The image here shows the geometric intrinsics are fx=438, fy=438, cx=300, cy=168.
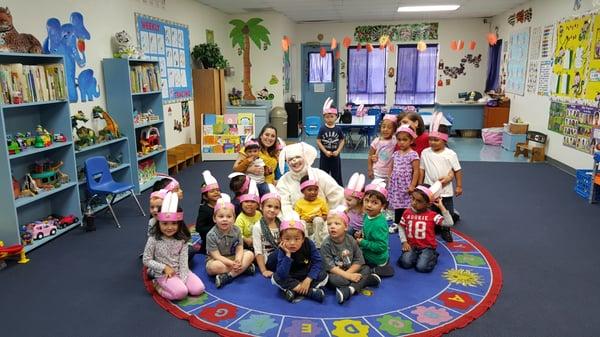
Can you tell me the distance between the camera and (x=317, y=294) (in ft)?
10.3

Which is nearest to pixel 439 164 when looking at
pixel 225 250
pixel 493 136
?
pixel 225 250

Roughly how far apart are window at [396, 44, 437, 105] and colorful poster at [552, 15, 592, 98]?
4670 mm

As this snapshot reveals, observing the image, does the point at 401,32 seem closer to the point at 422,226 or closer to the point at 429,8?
the point at 429,8

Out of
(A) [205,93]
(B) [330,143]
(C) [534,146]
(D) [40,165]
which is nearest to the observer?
(D) [40,165]

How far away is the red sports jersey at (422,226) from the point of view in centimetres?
371

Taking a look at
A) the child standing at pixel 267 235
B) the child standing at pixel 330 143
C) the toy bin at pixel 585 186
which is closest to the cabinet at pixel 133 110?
the child standing at pixel 330 143

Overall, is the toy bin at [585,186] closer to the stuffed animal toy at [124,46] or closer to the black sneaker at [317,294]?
the black sneaker at [317,294]

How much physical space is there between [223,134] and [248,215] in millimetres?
4701

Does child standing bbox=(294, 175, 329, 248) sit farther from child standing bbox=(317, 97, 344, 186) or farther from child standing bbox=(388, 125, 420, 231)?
child standing bbox=(317, 97, 344, 186)

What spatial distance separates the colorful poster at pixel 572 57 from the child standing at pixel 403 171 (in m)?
4.01

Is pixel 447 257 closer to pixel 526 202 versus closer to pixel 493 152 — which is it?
pixel 526 202

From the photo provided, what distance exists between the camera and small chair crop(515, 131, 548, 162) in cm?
797

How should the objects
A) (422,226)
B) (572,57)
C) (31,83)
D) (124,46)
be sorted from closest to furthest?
(422,226)
(31,83)
(124,46)
(572,57)

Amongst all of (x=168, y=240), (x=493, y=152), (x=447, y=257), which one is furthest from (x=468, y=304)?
(x=493, y=152)
